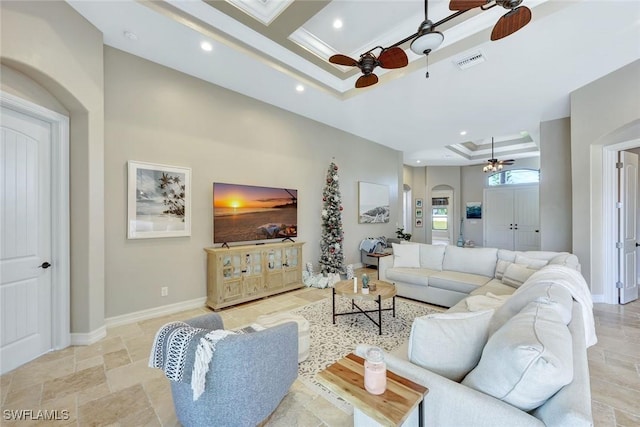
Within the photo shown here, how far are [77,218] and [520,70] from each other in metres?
5.88

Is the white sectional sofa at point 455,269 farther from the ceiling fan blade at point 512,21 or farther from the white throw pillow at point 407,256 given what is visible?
the ceiling fan blade at point 512,21

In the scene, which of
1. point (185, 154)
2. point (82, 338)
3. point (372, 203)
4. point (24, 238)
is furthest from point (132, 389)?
point (372, 203)

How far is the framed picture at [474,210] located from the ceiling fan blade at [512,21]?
867 cm

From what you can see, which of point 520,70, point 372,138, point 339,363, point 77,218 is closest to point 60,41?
point 77,218

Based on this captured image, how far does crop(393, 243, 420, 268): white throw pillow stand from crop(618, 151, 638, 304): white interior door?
3.10 meters

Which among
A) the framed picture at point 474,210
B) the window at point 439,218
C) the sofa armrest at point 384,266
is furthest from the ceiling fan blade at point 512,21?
the window at point 439,218

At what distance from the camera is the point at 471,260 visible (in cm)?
406

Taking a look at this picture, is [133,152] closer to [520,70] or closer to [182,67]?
[182,67]

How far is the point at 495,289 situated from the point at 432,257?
3.96 ft

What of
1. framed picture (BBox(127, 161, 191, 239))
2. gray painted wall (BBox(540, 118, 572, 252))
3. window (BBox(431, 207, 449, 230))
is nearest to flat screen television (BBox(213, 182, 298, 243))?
framed picture (BBox(127, 161, 191, 239))

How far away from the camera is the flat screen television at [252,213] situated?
13.4ft

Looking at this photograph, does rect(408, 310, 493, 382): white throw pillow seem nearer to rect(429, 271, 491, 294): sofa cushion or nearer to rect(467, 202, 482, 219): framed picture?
rect(429, 271, 491, 294): sofa cushion

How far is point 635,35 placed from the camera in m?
3.01

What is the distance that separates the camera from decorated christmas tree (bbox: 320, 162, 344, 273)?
17.9 feet
